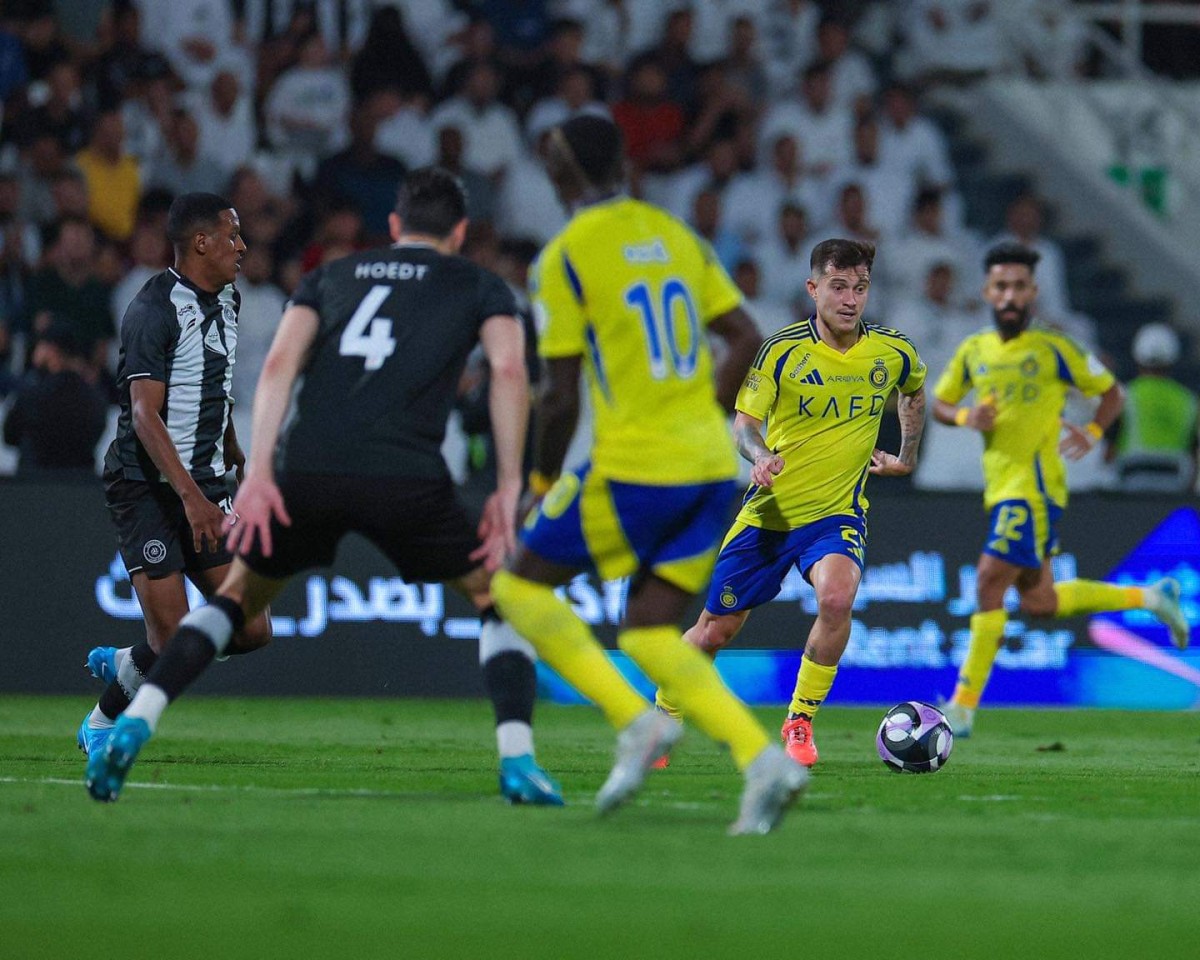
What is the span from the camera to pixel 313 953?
14.8 feet

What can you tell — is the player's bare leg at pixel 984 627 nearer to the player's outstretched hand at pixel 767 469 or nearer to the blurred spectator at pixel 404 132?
the player's outstretched hand at pixel 767 469

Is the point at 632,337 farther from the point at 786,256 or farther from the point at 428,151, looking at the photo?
the point at 786,256

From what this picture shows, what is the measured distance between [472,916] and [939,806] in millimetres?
2992

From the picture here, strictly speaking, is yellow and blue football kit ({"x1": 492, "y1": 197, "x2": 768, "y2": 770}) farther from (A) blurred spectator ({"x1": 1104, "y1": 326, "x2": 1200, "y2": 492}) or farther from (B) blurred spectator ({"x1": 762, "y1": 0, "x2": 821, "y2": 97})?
(B) blurred spectator ({"x1": 762, "y1": 0, "x2": 821, "y2": 97})

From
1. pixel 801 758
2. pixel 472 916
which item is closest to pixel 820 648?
pixel 801 758

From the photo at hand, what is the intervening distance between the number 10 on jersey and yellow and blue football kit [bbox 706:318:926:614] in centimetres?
278

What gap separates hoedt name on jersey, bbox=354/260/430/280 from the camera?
23.5 ft

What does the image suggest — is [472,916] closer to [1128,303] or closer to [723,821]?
[723,821]

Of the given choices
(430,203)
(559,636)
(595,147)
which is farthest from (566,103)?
(559,636)

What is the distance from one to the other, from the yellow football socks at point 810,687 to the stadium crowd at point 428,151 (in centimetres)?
617

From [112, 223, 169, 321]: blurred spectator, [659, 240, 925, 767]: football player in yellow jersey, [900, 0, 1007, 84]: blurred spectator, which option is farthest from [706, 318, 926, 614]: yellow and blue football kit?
[900, 0, 1007, 84]: blurred spectator

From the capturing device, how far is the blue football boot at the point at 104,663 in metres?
9.22

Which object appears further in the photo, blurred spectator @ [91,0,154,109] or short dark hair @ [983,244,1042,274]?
blurred spectator @ [91,0,154,109]

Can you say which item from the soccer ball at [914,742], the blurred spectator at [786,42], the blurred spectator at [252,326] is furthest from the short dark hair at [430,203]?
the blurred spectator at [786,42]
